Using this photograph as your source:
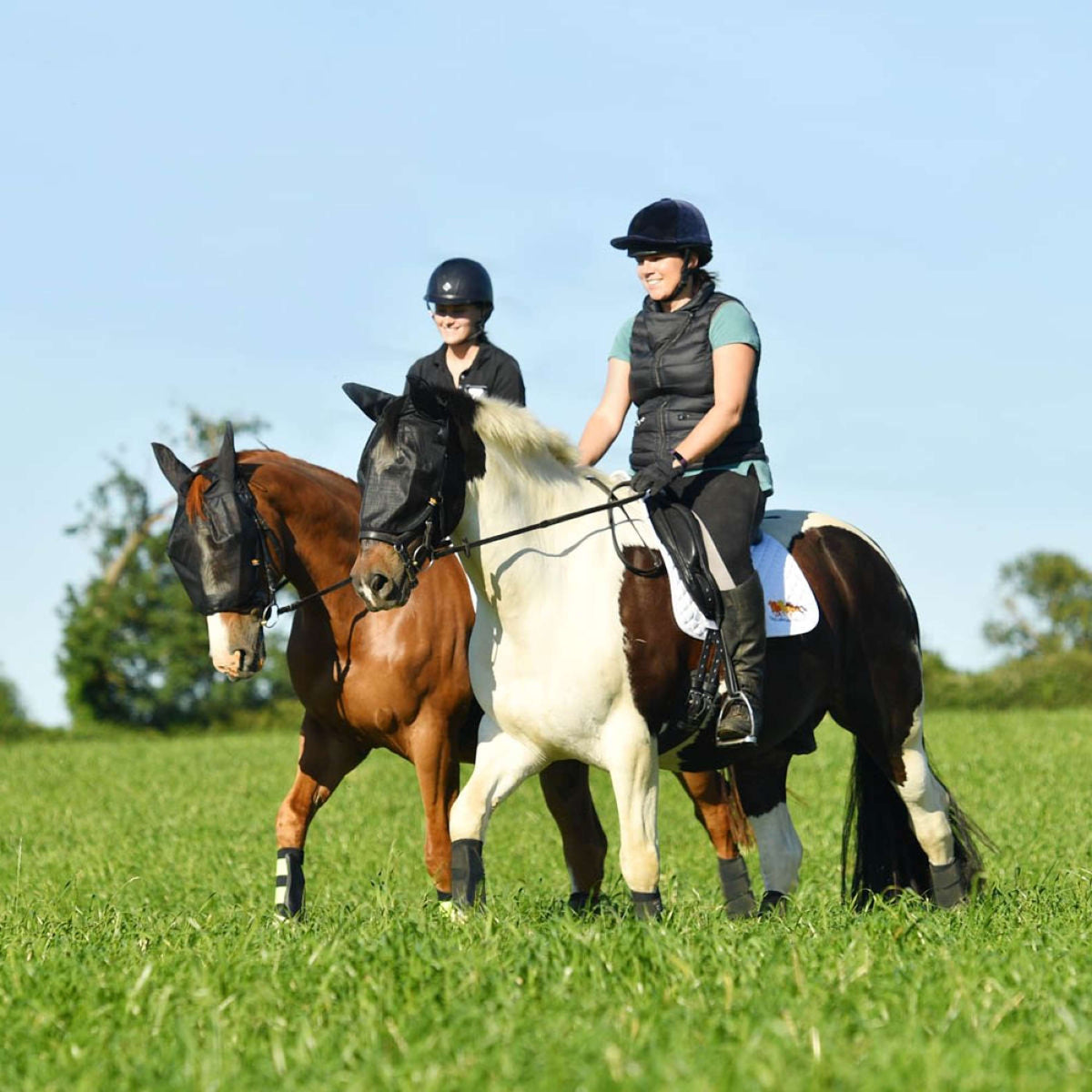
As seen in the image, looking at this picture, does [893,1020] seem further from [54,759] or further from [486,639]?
[54,759]

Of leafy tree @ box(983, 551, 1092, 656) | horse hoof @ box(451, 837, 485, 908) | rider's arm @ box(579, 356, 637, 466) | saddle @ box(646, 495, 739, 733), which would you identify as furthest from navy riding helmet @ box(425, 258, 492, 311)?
leafy tree @ box(983, 551, 1092, 656)

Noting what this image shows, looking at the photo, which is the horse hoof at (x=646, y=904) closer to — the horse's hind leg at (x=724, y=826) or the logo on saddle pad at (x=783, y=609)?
the logo on saddle pad at (x=783, y=609)

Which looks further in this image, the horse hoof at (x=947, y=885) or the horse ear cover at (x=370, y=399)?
the horse hoof at (x=947, y=885)

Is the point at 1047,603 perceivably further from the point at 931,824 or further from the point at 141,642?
the point at 931,824

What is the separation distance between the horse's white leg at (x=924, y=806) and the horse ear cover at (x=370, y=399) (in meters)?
3.48

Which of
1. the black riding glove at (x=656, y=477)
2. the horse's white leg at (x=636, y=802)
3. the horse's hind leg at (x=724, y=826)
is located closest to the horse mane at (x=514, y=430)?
the black riding glove at (x=656, y=477)

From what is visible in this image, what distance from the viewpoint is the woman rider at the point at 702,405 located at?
6.99 m

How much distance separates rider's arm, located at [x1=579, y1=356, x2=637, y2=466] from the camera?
24.9ft

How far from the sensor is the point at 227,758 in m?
26.6

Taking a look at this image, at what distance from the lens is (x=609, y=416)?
7.67m

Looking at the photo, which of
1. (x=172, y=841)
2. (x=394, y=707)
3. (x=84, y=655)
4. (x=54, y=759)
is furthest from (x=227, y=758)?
(x=84, y=655)

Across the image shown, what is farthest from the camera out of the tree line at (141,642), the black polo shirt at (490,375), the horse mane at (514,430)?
the tree line at (141,642)

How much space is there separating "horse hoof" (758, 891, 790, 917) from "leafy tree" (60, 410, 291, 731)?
185 ft

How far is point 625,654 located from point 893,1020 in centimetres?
255
